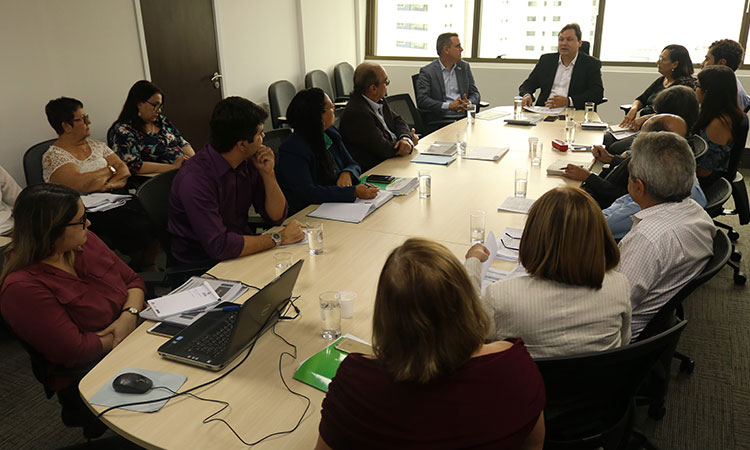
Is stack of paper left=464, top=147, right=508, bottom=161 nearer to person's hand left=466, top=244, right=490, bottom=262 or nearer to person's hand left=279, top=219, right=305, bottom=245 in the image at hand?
person's hand left=279, top=219, right=305, bottom=245

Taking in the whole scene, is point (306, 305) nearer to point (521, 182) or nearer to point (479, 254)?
point (479, 254)

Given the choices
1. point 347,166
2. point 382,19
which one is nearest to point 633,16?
point 382,19

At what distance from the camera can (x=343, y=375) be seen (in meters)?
1.20

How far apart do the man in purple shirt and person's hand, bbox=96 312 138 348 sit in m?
0.44

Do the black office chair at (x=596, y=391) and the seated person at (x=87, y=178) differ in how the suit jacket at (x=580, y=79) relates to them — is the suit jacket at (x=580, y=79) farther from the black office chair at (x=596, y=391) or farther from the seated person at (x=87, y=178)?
the black office chair at (x=596, y=391)

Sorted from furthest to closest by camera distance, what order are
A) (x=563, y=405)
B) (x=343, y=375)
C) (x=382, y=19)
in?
(x=382, y=19) → (x=563, y=405) → (x=343, y=375)

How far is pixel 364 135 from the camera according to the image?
3.97 meters

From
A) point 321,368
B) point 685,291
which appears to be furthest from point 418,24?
point 321,368

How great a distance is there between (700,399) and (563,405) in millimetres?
1507

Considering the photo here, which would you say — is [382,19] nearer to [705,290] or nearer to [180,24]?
[180,24]

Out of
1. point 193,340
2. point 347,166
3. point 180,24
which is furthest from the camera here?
point 180,24

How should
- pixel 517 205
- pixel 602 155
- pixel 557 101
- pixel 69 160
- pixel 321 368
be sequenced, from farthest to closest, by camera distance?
pixel 557 101
pixel 602 155
pixel 69 160
pixel 517 205
pixel 321 368

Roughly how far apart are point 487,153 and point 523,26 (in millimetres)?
3964

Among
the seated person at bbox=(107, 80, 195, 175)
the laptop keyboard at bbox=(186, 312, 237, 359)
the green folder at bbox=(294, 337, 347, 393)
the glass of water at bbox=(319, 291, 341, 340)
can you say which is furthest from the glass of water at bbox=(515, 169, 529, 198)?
the seated person at bbox=(107, 80, 195, 175)
